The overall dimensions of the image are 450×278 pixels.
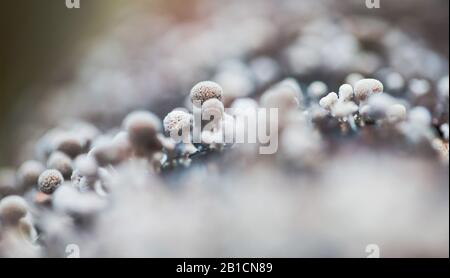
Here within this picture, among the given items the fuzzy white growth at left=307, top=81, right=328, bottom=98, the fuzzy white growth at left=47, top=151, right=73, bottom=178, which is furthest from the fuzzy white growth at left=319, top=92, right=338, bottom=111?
the fuzzy white growth at left=47, top=151, right=73, bottom=178

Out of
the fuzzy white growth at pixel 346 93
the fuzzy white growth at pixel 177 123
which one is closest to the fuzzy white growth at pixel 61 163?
the fuzzy white growth at pixel 177 123

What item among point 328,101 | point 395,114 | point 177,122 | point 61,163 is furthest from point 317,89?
point 61,163

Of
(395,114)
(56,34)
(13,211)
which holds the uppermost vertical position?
(56,34)

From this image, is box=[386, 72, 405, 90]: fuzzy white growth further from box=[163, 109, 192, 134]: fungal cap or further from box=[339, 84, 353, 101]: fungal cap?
box=[163, 109, 192, 134]: fungal cap

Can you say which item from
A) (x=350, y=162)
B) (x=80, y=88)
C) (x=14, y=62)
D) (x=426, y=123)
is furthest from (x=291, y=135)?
(x=14, y=62)

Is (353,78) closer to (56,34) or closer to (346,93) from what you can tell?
(346,93)
